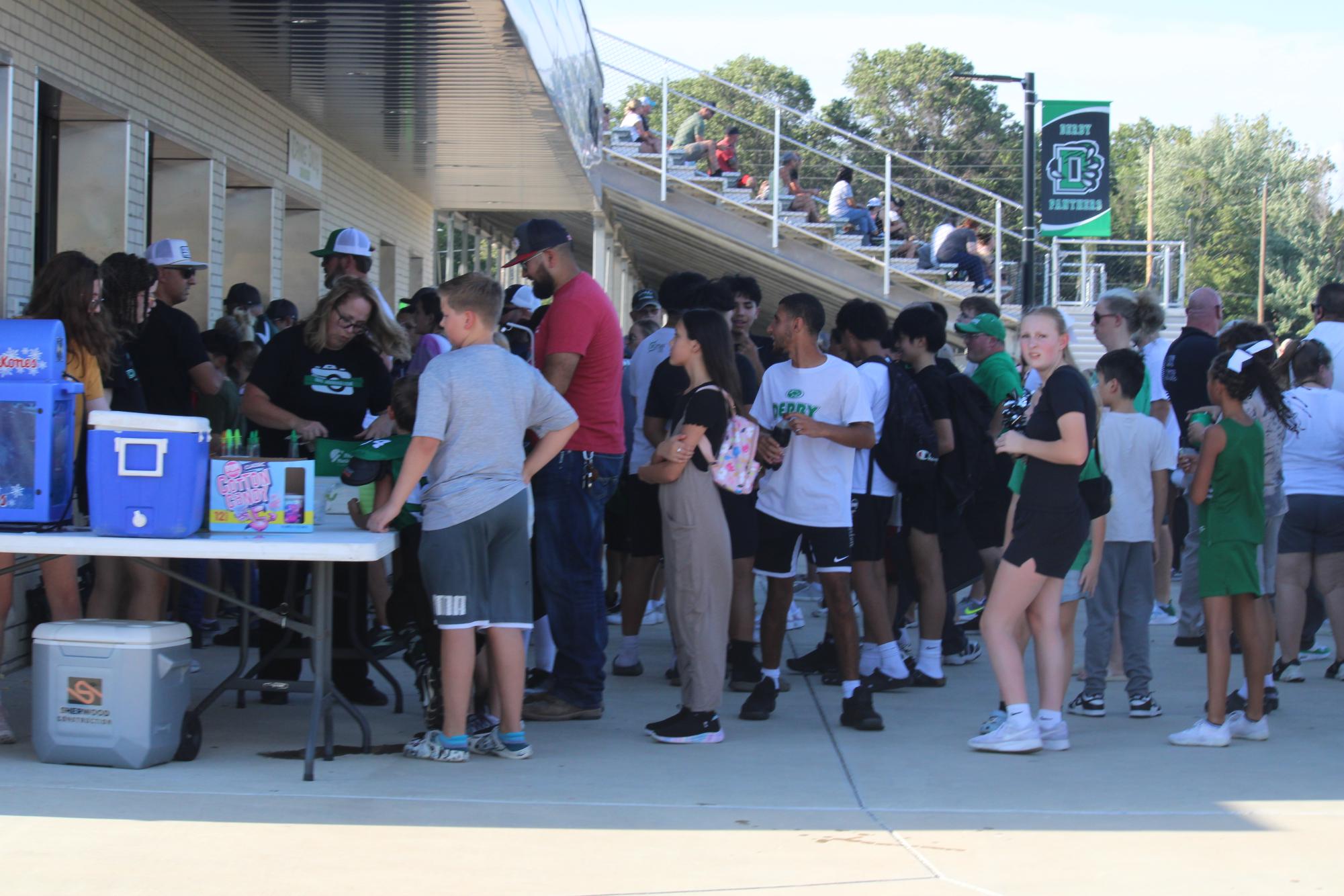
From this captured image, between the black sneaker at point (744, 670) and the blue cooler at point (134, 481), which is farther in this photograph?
the black sneaker at point (744, 670)

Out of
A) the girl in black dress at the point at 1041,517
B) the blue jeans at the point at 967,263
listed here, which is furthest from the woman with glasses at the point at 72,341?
the blue jeans at the point at 967,263

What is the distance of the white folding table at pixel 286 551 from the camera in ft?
15.8

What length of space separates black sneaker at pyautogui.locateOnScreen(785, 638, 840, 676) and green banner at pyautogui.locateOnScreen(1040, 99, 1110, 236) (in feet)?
32.5

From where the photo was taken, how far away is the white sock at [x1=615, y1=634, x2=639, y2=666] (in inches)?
295

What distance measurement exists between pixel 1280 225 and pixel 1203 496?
2611 inches

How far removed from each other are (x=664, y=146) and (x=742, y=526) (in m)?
13.8

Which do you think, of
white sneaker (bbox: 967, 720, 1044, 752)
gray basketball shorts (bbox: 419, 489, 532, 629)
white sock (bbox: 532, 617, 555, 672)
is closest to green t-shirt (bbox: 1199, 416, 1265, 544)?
white sneaker (bbox: 967, 720, 1044, 752)

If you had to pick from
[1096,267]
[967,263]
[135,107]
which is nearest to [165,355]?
[135,107]


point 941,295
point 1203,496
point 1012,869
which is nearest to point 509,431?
point 1012,869

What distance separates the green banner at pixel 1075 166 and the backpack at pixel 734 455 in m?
11.3

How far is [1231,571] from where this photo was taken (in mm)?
5988

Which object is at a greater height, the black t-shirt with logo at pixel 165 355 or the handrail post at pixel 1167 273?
the handrail post at pixel 1167 273

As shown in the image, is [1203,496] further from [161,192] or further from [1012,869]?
[161,192]

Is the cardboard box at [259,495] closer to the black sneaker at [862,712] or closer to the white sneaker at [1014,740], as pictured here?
the black sneaker at [862,712]
